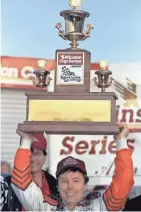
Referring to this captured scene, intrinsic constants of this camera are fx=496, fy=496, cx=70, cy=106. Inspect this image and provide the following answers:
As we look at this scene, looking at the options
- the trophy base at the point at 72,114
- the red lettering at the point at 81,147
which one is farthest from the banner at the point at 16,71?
the trophy base at the point at 72,114

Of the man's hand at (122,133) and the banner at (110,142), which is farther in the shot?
the banner at (110,142)

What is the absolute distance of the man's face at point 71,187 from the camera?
248 centimetres

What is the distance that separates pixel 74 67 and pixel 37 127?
39 cm

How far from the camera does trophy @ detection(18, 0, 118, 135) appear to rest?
8.31 ft

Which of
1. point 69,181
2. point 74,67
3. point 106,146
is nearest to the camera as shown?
point 69,181

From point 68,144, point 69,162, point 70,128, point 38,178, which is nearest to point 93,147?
point 68,144

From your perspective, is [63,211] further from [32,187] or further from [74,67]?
[74,67]

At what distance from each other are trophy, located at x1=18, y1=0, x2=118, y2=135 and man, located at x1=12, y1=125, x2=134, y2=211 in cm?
11

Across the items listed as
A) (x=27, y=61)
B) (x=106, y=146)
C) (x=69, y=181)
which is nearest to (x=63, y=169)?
(x=69, y=181)

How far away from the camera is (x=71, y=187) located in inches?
97.7

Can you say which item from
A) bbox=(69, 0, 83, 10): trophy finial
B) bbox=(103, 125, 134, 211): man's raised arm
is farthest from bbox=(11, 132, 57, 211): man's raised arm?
bbox=(69, 0, 83, 10): trophy finial

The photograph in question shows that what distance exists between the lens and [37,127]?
2.54 metres

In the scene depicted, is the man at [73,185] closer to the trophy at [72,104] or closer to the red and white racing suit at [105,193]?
the red and white racing suit at [105,193]

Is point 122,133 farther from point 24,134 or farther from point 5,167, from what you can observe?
point 5,167
